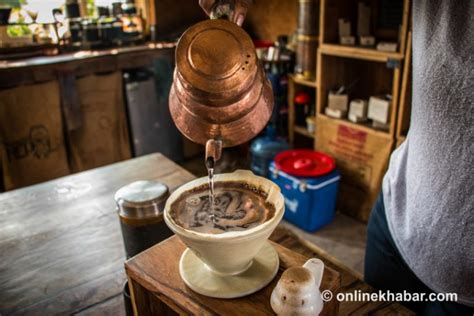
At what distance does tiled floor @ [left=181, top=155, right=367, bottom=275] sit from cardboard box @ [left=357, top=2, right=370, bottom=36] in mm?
1494

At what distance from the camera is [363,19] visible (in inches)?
122

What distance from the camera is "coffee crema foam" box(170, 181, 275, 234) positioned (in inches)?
39.7

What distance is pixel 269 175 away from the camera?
11.4 ft

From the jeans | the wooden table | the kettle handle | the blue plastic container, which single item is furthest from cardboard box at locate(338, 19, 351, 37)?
the kettle handle

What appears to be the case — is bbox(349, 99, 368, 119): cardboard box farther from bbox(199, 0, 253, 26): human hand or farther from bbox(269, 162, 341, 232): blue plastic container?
bbox(199, 0, 253, 26): human hand

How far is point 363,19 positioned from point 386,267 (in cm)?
226

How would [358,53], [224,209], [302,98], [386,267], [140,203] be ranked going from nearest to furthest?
[224,209]
[140,203]
[386,267]
[358,53]
[302,98]

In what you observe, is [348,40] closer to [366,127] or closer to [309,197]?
[366,127]

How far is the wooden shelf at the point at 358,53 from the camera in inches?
107

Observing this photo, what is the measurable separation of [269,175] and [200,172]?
1.00 meters

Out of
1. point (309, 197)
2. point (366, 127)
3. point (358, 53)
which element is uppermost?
point (358, 53)

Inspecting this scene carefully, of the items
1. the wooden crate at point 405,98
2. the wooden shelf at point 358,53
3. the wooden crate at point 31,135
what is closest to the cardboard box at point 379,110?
the wooden crate at point 405,98

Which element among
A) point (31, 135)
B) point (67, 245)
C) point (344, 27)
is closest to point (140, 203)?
point (67, 245)

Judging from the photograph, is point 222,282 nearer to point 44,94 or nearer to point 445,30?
point 445,30
